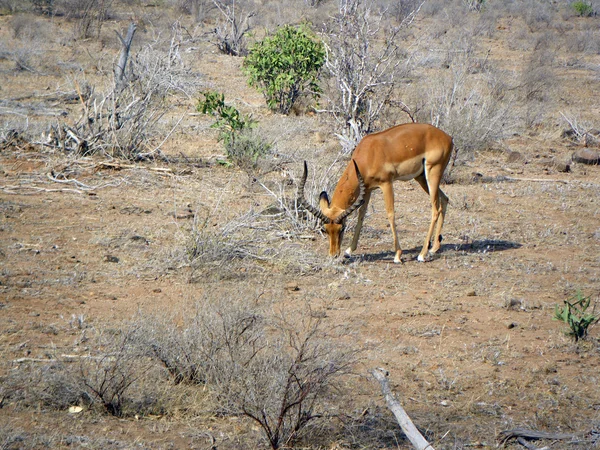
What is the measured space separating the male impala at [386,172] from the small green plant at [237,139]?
3441 mm

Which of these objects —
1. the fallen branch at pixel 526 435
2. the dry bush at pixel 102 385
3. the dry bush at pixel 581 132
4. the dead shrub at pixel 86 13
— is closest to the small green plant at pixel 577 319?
the fallen branch at pixel 526 435

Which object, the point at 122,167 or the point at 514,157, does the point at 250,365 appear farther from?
the point at 514,157

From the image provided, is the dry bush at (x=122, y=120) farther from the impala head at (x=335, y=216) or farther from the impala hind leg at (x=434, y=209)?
the impala hind leg at (x=434, y=209)

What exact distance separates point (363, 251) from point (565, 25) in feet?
91.9

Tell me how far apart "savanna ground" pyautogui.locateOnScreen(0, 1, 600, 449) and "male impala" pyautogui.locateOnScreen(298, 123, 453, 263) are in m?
0.40

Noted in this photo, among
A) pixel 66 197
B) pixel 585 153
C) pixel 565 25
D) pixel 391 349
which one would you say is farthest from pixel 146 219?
pixel 565 25

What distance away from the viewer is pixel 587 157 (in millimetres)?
14648

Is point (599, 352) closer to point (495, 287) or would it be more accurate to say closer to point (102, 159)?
point (495, 287)

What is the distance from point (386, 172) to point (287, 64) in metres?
8.01

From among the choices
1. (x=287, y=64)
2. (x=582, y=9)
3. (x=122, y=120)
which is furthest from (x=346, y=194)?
(x=582, y=9)

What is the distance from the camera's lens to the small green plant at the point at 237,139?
1210 centimetres

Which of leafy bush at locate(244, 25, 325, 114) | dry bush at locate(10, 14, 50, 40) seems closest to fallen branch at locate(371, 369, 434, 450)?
leafy bush at locate(244, 25, 325, 114)

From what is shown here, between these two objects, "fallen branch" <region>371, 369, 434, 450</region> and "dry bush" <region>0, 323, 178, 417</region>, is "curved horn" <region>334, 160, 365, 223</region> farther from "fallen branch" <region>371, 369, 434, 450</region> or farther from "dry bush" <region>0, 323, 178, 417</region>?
"fallen branch" <region>371, 369, 434, 450</region>

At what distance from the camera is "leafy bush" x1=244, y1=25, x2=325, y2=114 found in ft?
52.1
